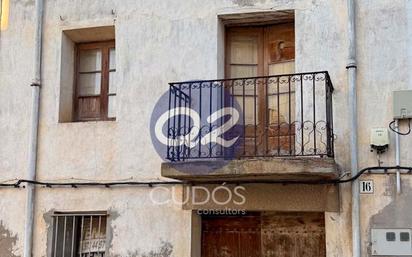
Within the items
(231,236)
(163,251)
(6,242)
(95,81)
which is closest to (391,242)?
(231,236)

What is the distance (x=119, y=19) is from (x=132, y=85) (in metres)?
1.07

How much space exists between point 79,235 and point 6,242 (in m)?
1.13

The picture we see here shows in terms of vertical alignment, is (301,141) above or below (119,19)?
below

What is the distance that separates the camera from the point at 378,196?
789 cm

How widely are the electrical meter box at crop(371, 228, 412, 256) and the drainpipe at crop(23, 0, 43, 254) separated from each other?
4.94m

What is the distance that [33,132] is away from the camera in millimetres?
9531

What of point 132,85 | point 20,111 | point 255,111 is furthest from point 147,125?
point 20,111

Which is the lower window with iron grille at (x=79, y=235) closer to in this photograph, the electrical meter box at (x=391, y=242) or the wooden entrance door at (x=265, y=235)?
the wooden entrance door at (x=265, y=235)

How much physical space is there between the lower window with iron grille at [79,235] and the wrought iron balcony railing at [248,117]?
1.69 meters

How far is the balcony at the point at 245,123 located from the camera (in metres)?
7.99

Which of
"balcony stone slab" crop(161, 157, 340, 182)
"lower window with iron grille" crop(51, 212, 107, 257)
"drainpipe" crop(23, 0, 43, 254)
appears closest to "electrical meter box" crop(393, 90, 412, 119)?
A: "balcony stone slab" crop(161, 157, 340, 182)

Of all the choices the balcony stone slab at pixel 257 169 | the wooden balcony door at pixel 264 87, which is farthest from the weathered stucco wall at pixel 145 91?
the balcony stone slab at pixel 257 169

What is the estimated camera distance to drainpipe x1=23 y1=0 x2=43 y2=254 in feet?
30.5

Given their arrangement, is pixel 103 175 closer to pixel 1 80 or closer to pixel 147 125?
pixel 147 125
